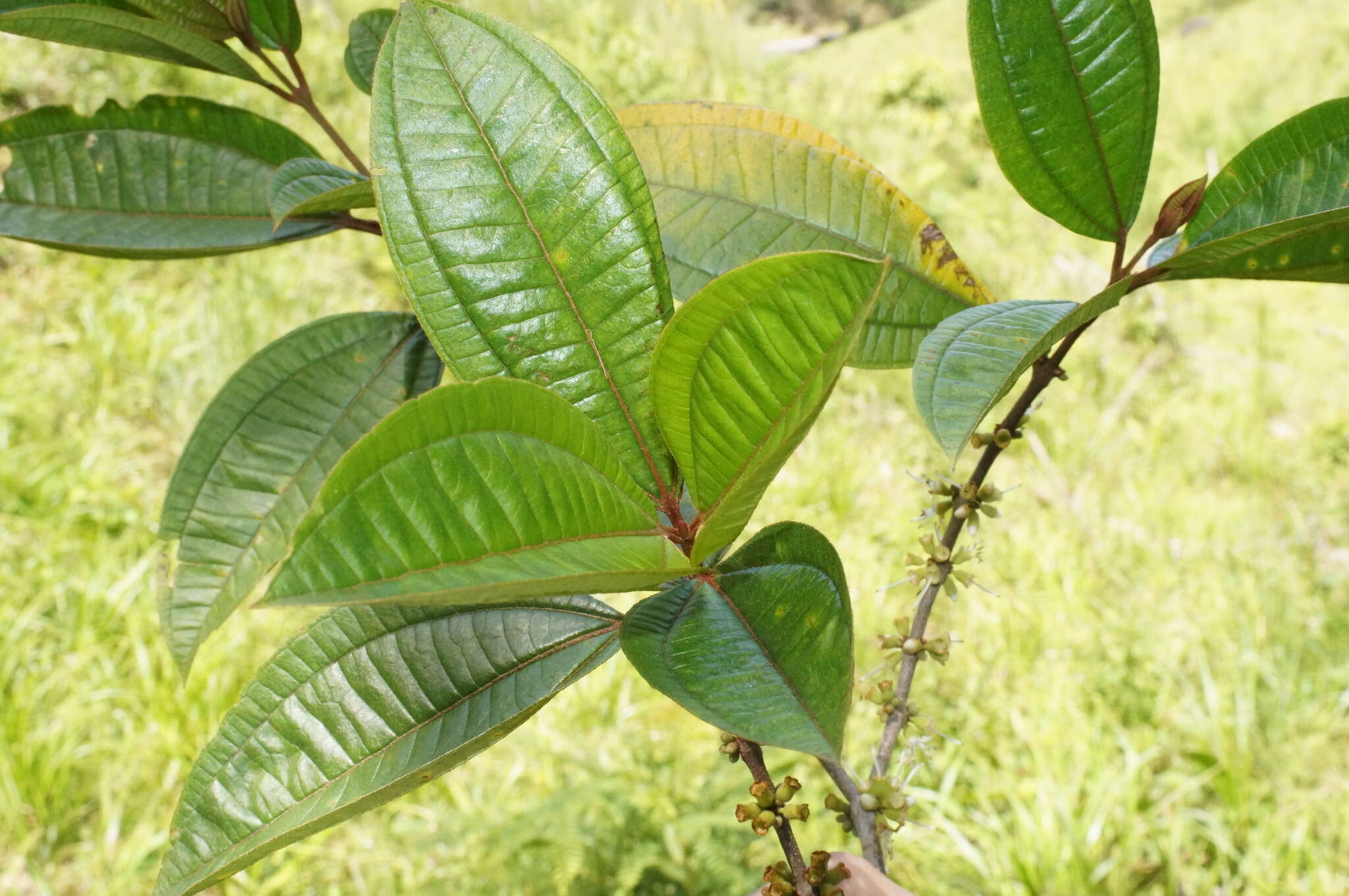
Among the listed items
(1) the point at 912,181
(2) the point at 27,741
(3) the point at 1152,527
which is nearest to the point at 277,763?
(2) the point at 27,741

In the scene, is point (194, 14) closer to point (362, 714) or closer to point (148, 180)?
point (148, 180)

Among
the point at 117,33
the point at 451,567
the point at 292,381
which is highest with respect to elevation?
the point at 117,33

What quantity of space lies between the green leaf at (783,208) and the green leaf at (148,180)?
192 millimetres

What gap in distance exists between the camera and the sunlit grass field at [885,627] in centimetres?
180

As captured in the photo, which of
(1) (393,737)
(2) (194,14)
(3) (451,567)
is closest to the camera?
(3) (451,567)

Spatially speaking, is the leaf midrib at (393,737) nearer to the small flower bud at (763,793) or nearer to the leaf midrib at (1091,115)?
the small flower bud at (763,793)

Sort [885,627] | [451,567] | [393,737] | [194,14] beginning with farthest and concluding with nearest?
[885,627], [194,14], [393,737], [451,567]

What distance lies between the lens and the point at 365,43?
49 centimetres

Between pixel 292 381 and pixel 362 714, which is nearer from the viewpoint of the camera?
pixel 362 714

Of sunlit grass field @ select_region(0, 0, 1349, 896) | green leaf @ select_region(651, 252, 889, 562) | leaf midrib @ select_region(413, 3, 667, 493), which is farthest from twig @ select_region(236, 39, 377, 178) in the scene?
sunlit grass field @ select_region(0, 0, 1349, 896)

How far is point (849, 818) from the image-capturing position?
1.33 feet

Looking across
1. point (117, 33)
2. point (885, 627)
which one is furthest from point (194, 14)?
point (885, 627)

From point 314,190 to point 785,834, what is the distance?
32 cm

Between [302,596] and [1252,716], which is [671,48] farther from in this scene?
[302,596]
